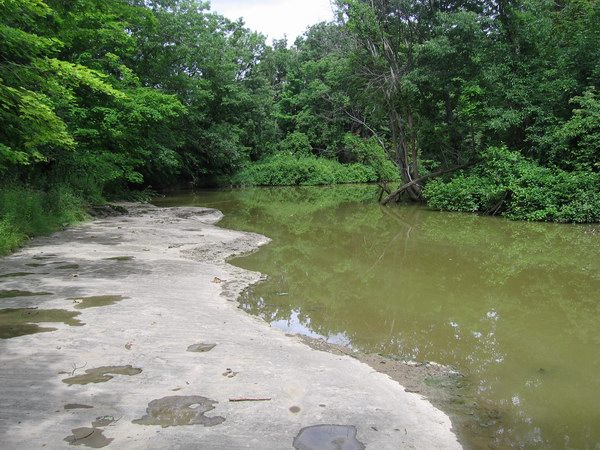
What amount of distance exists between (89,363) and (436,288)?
21.6ft

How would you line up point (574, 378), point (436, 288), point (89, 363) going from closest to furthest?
point (89, 363), point (574, 378), point (436, 288)

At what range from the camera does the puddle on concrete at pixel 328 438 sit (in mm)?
3367

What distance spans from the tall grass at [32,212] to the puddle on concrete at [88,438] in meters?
7.39

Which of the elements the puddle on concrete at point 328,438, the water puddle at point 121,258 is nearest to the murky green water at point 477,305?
the puddle on concrete at point 328,438

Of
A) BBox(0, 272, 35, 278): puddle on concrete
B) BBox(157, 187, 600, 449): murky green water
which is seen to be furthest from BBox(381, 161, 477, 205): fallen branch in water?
BBox(0, 272, 35, 278): puddle on concrete

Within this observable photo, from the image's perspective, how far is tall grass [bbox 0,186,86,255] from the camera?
33.6 feet

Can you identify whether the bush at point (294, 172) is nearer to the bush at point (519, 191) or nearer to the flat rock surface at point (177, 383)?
the bush at point (519, 191)

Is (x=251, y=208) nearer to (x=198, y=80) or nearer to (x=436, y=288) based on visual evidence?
(x=198, y=80)

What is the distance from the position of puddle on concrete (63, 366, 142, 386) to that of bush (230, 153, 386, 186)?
37.6 m

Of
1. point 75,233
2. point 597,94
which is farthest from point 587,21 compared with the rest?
point 75,233

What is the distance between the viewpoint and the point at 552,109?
20000mm

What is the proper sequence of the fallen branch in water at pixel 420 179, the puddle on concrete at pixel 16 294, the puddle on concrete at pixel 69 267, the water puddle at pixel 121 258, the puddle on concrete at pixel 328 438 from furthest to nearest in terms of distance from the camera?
the fallen branch in water at pixel 420 179
the water puddle at pixel 121 258
the puddle on concrete at pixel 69 267
the puddle on concrete at pixel 16 294
the puddle on concrete at pixel 328 438

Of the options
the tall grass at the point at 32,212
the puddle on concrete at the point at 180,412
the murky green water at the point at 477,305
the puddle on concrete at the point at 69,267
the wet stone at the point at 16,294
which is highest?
the tall grass at the point at 32,212

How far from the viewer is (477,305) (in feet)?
26.9
